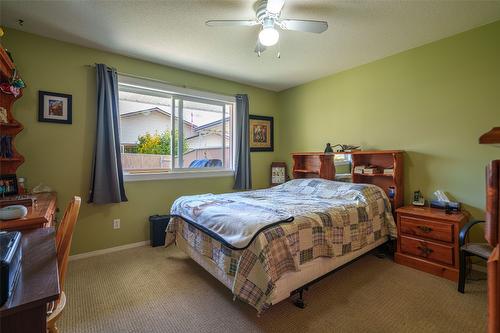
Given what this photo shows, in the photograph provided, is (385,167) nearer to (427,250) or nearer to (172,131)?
(427,250)

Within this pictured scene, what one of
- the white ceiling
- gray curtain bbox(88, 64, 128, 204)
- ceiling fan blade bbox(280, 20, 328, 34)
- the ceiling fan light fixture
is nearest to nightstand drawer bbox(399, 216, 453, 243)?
the white ceiling

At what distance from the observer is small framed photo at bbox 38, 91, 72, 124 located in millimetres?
2686

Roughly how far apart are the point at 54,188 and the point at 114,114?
1085 millimetres

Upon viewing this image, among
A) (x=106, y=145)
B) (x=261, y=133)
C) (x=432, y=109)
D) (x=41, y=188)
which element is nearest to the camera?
(x=41, y=188)

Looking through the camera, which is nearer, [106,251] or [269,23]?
[269,23]

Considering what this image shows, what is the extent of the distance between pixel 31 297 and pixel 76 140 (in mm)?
2725

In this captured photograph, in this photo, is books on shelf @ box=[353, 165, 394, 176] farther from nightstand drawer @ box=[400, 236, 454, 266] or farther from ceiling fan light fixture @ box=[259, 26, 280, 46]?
ceiling fan light fixture @ box=[259, 26, 280, 46]

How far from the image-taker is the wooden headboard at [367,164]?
9.86 ft

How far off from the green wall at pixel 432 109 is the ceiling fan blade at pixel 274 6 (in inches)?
81.5

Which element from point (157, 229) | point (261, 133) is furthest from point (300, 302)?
point (261, 133)

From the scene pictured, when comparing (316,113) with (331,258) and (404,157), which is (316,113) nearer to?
(404,157)

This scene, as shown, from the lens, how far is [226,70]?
3.70 meters

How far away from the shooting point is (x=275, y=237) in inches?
69.5

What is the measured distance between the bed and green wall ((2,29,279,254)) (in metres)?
0.83
